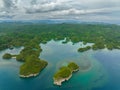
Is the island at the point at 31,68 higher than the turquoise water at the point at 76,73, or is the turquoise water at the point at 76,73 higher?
the island at the point at 31,68

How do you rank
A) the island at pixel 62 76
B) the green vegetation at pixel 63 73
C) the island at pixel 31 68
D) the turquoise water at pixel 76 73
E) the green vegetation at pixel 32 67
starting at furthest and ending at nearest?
1. the green vegetation at pixel 32 67
2. the island at pixel 31 68
3. the green vegetation at pixel 63 73
4. the island at pixel 62 76
5. the turquoise water at pixel 76 73

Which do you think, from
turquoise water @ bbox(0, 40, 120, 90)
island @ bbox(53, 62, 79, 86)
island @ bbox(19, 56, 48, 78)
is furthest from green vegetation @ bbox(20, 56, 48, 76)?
island @ bbox(53, 62, 79, 86)

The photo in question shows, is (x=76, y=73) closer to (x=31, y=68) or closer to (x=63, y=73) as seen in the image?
(x=63, y=73)

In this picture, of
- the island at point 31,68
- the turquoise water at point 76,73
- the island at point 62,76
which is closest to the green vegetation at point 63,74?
the island at point 62,76

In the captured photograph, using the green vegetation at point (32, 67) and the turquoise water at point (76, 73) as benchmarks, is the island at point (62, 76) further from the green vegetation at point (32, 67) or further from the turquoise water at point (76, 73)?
the green vegetation at point (32, 67)

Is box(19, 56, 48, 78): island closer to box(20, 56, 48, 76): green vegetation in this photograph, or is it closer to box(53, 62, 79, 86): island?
box(20, 56, 48, 76): green vegetation

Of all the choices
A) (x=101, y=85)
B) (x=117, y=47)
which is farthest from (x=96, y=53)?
(x=101, y=85)

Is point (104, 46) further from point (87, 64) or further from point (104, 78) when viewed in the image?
point (104, 78)

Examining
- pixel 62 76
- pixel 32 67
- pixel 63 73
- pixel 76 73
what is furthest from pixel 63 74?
pixel 32 67
